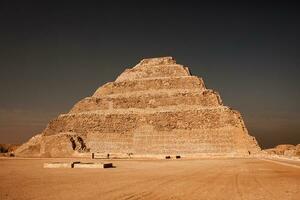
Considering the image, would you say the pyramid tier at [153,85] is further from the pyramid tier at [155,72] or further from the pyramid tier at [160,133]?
the pyramid tier at [160,133]

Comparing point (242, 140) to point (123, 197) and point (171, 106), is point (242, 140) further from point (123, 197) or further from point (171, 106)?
point (123, 197)

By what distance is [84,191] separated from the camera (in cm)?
1574

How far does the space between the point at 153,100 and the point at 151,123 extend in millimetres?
5918

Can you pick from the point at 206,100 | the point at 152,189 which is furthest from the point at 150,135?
the point at 152,189

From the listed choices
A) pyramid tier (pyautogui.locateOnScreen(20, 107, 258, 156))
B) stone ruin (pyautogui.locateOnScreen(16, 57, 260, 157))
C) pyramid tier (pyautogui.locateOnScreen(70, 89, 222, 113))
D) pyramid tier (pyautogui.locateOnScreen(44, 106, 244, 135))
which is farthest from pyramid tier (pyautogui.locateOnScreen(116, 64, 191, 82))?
pyramid tier (pyautogui.locateOnScreen(20, 107, 258, 156))

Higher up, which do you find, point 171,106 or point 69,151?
point 171,106

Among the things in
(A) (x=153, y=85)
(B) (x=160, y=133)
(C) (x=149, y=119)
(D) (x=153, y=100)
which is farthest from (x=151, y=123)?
(A) (x=153, y=85)

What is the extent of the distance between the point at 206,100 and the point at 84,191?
203 feet

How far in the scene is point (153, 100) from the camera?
79.2m

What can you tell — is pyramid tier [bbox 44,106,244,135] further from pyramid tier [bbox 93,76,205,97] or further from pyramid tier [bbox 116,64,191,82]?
pyramid tier [bbox 116,64,191,82]

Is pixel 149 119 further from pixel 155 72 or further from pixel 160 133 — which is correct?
pixel 155 72

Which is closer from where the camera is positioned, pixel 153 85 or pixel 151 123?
pixel 151 123

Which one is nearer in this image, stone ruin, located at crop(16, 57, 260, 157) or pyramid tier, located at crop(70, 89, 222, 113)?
stone ruin, located at crop(16, 57, 260, 157)

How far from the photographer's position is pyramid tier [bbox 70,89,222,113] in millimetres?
76812
